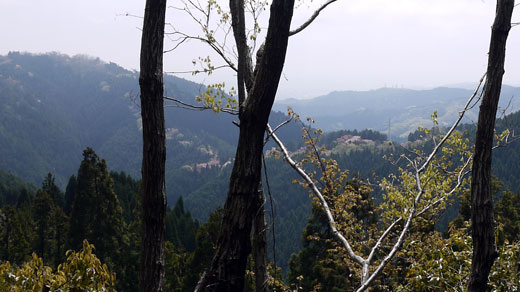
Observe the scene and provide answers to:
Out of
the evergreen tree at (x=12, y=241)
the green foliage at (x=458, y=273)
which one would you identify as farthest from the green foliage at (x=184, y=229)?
the green foliage at (x=458, y=273)

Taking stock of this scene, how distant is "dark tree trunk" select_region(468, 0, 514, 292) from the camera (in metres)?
3.56

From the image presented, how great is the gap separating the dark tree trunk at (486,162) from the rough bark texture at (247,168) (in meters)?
1.95

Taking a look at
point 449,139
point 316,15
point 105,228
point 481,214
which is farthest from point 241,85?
point 105,228

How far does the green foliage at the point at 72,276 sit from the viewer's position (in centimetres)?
445

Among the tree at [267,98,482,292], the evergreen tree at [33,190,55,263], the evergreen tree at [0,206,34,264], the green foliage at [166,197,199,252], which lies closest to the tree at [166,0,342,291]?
the tree at [267,98,482,292]

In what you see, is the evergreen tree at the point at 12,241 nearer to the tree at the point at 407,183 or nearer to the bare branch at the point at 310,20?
the tree at the point at 407,183

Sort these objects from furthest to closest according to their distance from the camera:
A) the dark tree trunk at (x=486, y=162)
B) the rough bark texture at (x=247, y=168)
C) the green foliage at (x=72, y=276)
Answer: the green foliage at (x=72, y=276)
the dark tree trunk at (x=486, y=162)
the rough bark texture at (x=247, y=168)

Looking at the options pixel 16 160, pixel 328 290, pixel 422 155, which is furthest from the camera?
pixel 16 160

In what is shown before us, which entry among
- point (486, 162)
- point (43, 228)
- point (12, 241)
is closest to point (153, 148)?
point (486, 162)

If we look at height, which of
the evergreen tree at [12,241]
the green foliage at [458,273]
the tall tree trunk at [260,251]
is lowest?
the evergreen tree at [12,241]

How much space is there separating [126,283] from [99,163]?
7626 millimetres

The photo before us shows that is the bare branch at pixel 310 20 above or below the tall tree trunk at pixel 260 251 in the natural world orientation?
above

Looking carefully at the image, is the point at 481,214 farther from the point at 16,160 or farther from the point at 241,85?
the point at 16,160

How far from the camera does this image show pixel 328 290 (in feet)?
70.3
